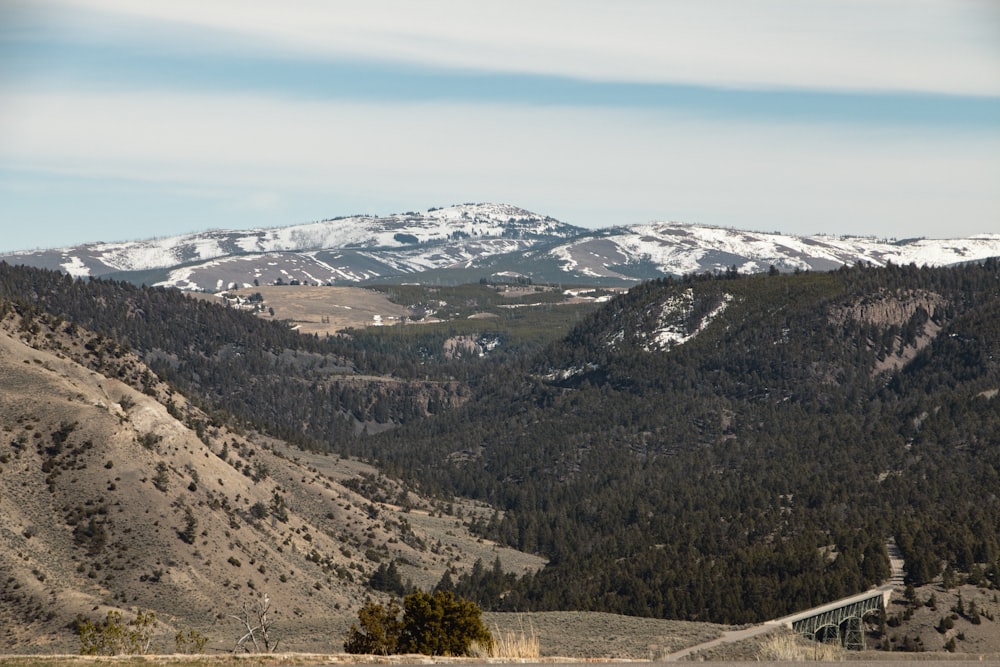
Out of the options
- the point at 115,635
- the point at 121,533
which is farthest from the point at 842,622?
the point at 115,635

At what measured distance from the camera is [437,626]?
99125 mm

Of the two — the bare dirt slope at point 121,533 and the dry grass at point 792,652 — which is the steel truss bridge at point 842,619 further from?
the bare dirt slope at point 121,533

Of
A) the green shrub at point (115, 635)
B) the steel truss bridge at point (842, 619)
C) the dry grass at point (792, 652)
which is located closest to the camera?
the dry grass at point (792, 652)

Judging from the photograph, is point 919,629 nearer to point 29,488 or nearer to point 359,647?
point 359,647

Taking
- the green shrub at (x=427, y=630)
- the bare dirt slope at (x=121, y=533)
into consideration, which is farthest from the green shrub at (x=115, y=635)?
the green shrub at (x=427, y=630)

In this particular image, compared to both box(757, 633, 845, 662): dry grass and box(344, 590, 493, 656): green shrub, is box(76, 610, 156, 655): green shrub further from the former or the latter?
box(757, 633, 845, 662): dry grass

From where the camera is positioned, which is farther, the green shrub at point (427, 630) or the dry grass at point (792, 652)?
the green shrub at point (427, 630)

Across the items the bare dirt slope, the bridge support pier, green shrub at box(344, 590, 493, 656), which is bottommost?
the bridge support pier

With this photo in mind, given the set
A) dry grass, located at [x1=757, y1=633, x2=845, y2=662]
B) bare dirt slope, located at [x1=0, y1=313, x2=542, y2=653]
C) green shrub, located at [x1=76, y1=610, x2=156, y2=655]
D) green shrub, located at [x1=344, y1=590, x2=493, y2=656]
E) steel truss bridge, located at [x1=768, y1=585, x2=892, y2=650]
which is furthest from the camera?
steel truss bridge, located at [x1=768, y1=585, x2=892, y2=650]

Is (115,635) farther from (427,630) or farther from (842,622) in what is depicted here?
(842,622)

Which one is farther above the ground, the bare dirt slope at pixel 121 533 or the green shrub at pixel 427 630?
the green shrub at pixel 427 630

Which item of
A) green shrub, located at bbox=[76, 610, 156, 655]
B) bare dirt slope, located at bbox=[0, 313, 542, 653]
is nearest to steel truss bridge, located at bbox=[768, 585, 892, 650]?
bare dirt slope, located at bbox=[0, 313, 542, 653]

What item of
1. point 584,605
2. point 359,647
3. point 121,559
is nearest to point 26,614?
point 121,559

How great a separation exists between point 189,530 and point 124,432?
1572cm
